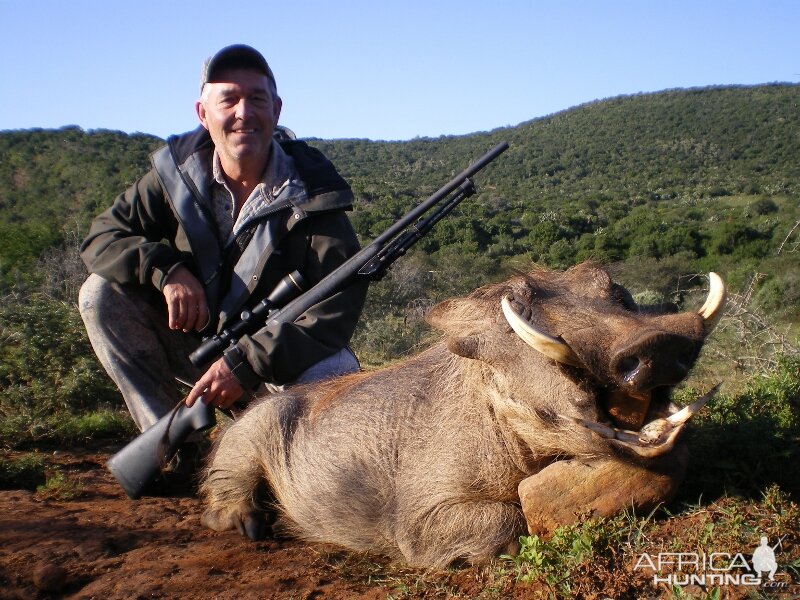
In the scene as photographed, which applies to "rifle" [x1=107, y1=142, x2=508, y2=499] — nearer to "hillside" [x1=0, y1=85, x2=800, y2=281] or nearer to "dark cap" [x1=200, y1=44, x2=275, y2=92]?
"dark cap" [x1=200, y1=44, x2=275, y2=92]

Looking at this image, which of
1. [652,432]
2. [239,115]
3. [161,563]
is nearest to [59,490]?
[161,563]

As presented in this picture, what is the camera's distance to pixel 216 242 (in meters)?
3.97

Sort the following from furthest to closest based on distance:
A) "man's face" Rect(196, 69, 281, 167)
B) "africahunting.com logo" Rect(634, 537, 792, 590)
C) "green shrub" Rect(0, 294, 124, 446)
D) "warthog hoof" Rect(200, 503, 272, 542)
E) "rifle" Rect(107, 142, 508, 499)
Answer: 1. "green shrub" Rect(0, 294, 124, 446)
2. "man's face" Rect(196, 69, 281, 167)
3. "rifle" Rect(107, 142, 508, 499)
4. "warthog hoof" Rect(200, 503, 272, 542)
5. "africahunting.com logo" Rect(634, 537, 792, 590)

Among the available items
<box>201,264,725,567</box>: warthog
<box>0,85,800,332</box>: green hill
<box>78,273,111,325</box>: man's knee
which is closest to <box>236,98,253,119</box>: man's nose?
<box>78,273,111,325</box>: man's knee

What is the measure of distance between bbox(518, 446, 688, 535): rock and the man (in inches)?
61.1

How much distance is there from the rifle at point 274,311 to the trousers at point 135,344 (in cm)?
39

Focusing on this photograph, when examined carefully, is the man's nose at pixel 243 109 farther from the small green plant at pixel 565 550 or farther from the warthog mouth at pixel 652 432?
the small green plant at pixel 565 550

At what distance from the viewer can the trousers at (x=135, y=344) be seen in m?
4.00

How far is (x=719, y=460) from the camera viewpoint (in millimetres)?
2764

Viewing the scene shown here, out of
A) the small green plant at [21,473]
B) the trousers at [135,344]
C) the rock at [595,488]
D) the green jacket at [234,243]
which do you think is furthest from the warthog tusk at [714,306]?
the small green plant at [21,473]

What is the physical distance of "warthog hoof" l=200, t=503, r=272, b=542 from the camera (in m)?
3.30

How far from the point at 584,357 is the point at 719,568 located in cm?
68

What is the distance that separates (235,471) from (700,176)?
148ft

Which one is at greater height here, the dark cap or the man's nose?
the dark cap
